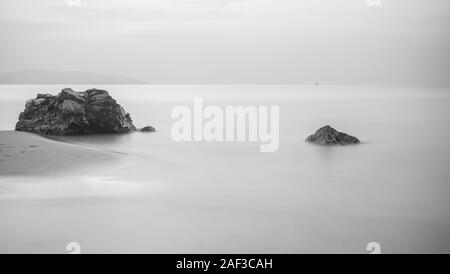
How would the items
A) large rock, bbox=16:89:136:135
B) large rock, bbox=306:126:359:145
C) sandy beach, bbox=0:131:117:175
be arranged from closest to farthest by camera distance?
1. sandy beach, bbox=0:131:117:175
2. large rock, bbox=306:126:359:145
3. large rock, bbox=16:89:136:135

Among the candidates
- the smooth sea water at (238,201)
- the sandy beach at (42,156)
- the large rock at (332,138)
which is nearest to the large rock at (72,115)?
the smooth sea water at (238,201)

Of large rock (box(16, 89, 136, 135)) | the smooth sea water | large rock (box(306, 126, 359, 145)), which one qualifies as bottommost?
the smooth sea water

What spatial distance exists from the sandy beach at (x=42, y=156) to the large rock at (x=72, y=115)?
50.1 inches

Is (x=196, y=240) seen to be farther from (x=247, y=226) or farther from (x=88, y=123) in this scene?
(x=88, y=123)

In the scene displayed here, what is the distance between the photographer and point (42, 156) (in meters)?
9.59

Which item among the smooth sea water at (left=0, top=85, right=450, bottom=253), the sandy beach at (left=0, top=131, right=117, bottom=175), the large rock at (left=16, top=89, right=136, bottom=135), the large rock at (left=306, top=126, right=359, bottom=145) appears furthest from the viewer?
the large rock at (left=16, top=89, right=136, bottom=135)

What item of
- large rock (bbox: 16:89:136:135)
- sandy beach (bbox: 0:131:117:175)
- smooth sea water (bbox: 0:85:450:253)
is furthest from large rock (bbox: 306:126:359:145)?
large rock (bbox: 16:89:136:135)

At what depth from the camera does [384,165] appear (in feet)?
33.2

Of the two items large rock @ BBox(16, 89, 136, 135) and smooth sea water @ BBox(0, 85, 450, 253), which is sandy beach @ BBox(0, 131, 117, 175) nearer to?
smooth sea water @ BBox(0, 85, 450, 253)

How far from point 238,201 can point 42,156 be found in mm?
4484

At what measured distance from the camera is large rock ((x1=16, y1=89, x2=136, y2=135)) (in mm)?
12859

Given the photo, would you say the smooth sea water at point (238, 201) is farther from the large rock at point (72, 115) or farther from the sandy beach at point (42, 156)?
the large rock at point (72, 115)

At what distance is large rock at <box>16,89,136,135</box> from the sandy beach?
1273 mm

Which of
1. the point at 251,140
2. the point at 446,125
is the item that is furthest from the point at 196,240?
the point at 446,125
